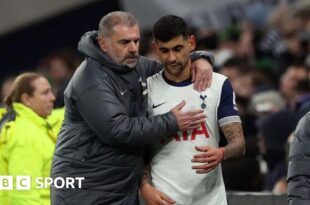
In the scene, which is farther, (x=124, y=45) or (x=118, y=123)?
(x=124, y=45)

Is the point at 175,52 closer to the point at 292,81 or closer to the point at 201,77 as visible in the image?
the point at 201,77

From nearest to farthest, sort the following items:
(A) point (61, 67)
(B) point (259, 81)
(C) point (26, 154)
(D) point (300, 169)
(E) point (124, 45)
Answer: (D) point (300, 169)
(E) point (124, 45)
(C) point (26, 154)
(B) point (259, 81)
(A) point (61, 67)

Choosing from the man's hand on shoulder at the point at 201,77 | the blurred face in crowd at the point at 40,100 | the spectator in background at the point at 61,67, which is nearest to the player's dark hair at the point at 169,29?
the man's hand on shoulder at the point at 201,77

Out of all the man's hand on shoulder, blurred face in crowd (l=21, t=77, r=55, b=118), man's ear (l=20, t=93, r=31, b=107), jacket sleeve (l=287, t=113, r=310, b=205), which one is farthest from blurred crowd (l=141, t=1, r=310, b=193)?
jacket sleeve (l=287, t=113, r=310, b=205)

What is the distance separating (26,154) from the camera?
1002 cm

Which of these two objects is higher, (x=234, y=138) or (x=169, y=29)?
(x=169, y=29)

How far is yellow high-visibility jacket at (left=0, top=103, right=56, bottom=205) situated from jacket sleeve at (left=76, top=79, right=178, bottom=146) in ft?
5.24

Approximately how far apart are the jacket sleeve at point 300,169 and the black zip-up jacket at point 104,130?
2.66ft

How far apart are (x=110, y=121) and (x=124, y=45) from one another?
50 centimetres

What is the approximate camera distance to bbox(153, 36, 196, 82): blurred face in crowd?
8.47 metres

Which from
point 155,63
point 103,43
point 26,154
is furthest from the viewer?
point 26,154

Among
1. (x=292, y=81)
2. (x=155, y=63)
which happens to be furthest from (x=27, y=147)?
(x=292, y=81)

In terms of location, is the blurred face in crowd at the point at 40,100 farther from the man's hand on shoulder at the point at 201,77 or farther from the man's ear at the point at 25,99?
the man's hand on shoulder at the point at 201,77

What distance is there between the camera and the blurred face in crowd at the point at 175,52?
27.8 ft
